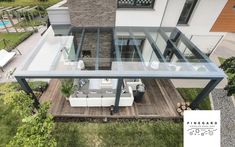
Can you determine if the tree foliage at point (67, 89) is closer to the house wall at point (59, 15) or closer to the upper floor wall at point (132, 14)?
the upper floor wall at point (132, 14)

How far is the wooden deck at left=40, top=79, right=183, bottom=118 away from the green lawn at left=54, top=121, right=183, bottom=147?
0.49m

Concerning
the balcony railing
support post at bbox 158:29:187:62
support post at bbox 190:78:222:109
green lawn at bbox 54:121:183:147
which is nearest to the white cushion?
green lawn at bbox 54:121:183:147

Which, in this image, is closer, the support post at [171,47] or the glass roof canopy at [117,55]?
the glass roof canopy at [117,55]

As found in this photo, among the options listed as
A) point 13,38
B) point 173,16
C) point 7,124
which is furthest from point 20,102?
point 13,38

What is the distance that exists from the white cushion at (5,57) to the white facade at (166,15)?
5.78 m

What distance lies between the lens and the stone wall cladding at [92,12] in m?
8.36

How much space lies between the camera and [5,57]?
1155cm

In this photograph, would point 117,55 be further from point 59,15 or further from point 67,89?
point 59,15

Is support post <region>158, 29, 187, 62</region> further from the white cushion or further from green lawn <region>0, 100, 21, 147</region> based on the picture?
the white cushion

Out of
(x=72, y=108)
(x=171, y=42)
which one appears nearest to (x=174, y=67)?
(x=171, y=42)

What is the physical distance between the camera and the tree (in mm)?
5207

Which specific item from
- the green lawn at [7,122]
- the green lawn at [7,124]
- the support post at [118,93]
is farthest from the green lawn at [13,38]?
the support post at [118,93]

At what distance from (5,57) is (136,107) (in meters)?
11.6

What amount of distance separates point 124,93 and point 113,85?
907 mm
